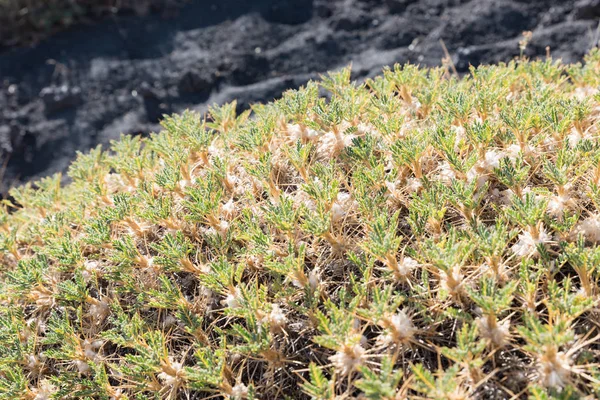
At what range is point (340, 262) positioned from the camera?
1888mm

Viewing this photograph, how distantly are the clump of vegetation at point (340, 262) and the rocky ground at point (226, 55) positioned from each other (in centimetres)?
280

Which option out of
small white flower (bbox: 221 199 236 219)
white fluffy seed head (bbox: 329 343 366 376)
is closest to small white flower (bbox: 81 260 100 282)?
small white flower (bbox: 221 199 236 219)

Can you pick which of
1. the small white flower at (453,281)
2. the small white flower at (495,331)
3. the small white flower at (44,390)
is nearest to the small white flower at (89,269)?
the small white flower at (44,390)

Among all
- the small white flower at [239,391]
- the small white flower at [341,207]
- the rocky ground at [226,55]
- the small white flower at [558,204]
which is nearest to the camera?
the small white flower at [239,391]

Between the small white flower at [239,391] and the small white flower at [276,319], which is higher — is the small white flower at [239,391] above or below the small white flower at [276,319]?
below

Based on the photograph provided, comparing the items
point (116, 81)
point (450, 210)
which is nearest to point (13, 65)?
point (116, 81)

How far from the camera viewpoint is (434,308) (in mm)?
1664

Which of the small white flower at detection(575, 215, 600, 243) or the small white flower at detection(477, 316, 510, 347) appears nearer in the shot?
the small white flower at detection(477, 316, 510, 347)

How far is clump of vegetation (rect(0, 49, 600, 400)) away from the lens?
157cm

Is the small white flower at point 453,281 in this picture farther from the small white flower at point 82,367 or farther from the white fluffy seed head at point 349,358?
the small white flower at point 82,367

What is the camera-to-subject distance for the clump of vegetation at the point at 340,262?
5.16 ft

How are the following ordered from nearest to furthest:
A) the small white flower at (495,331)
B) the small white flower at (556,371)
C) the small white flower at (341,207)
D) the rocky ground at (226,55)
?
the small white flower at (556,371), the small white flower at (495,331), the small white flower at (341,207), the rocky ground at (226,55)

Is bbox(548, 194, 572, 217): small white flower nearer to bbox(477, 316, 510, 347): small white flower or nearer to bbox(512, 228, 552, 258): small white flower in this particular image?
bbox(512, 228, 552, 258): small white flower

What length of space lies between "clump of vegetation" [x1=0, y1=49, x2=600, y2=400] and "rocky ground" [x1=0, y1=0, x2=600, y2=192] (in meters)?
2.80
